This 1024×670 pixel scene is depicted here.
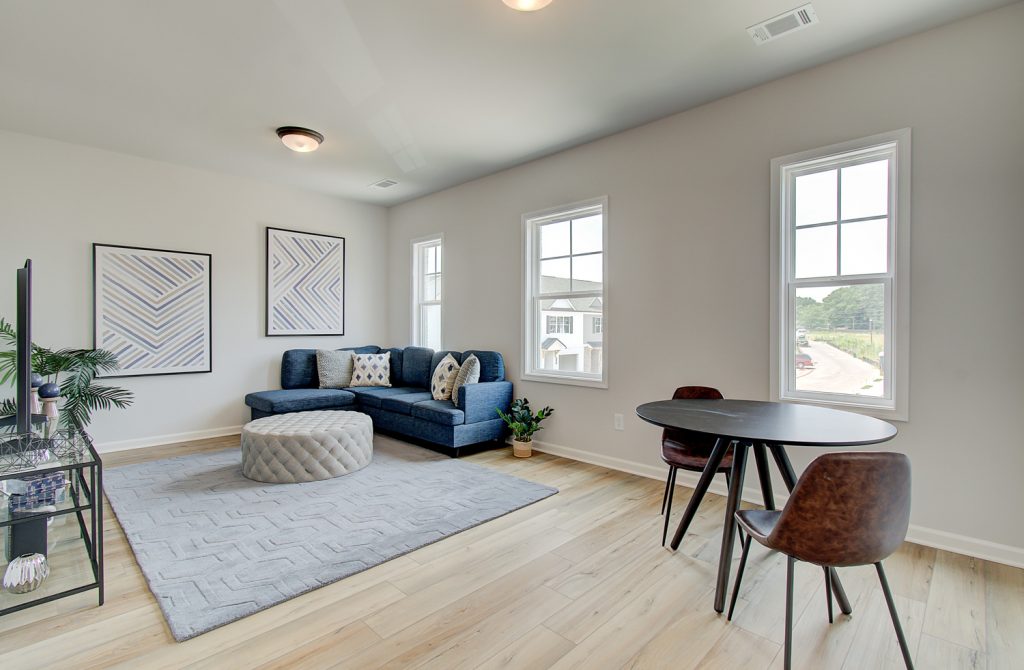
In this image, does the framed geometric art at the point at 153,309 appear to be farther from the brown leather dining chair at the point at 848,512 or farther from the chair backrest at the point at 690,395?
the brown leather dining chair at the point at 848,512

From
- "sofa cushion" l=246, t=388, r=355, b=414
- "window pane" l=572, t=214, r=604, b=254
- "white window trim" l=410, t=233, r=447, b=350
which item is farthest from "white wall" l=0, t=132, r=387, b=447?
"window pane" l=572, t=214, r=604, b=254

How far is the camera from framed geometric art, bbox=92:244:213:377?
4.33 meters

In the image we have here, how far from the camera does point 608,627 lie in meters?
1.87

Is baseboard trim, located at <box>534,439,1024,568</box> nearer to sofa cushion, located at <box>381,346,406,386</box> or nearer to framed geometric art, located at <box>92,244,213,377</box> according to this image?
sofa cushion, located at <box>381,346,406,386</box>

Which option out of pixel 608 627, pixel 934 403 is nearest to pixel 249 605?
pixel 608 627

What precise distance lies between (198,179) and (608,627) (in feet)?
17.6

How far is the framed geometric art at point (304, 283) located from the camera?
5.35 m

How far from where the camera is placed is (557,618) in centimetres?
192

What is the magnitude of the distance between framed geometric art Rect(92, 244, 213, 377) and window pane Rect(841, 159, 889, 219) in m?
5.49

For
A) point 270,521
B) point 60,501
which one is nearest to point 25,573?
point 60,501

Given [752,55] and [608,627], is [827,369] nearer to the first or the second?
[752,55]

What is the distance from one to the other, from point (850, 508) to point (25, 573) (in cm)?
320

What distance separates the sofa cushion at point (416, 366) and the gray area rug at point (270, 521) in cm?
132

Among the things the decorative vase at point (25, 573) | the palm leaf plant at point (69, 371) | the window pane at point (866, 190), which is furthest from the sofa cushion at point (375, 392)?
the window pane at point (866, 190)
